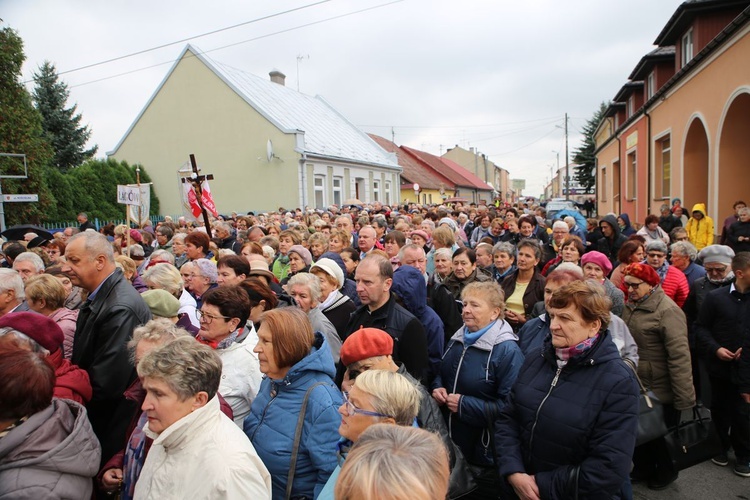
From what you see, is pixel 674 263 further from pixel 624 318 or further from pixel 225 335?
pixel 225 335

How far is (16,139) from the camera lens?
20.2 meters

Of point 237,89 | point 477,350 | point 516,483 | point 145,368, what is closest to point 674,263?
point 477,350

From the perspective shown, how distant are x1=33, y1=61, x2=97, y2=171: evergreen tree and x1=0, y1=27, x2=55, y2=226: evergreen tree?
16213 millimetres

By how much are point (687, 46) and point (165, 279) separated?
17.7 meters

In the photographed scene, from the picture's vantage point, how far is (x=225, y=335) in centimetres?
340

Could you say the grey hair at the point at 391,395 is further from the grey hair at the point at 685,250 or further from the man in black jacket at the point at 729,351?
the grey hair at the point at 685,250

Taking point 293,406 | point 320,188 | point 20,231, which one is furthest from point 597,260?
point 320,188

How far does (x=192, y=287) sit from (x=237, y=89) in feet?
74.8

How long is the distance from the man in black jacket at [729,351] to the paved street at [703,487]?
139 millimetres

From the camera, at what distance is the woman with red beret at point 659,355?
395 cm

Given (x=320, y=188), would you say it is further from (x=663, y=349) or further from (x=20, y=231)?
(x=663, y=349)

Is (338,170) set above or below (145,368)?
above

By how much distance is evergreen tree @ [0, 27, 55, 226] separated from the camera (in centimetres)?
1981

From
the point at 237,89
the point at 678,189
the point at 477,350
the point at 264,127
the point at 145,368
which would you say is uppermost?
the point at 237,89
